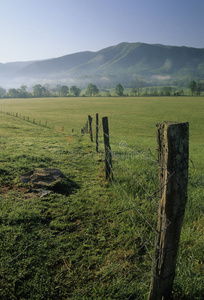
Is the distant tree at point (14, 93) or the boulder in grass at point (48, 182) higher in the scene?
the distant tree at point (14, 93)

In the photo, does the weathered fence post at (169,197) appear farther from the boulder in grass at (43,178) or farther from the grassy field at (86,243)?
the boulder in grass at (43,178)

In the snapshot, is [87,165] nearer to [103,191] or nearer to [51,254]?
[103,191]

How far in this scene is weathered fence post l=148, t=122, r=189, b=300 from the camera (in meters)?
2.47

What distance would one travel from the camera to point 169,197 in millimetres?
2619

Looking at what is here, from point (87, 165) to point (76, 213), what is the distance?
4.66 meters

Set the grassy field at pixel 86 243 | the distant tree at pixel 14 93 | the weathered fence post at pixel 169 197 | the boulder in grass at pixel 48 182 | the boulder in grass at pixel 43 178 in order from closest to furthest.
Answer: the weathered fence post at pixel 169 197
the grassy field at pixel 86 243
the boulder in grass at pixel 48 182
the boulder in grass at pixel 43 178
the distant tree at pixel 14 93

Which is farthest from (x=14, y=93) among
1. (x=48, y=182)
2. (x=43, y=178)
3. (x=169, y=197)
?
(x=169, y=197)

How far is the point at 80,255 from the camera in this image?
4.34 m

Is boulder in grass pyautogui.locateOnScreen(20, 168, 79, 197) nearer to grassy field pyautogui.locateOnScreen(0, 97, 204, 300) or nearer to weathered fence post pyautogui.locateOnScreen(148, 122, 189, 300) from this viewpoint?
grassy field pyautogui.locateOnScreen(0, 97, 204, 300)

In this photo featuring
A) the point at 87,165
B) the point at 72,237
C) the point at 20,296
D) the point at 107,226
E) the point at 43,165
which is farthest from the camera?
the point at 87,165

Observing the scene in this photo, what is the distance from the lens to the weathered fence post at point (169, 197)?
2.47 meters

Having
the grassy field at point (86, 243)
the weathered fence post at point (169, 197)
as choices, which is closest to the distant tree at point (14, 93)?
the grassy field at point (86, 243)

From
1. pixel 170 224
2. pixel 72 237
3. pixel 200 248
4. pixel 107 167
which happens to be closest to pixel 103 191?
pixel 107 167

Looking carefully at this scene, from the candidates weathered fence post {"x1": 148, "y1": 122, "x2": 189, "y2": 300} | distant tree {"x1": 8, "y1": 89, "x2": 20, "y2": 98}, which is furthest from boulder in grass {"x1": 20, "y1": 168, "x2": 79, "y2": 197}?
distant tree {"x1": 8, "y1": 89, "x2": 20, "y2": 98}
